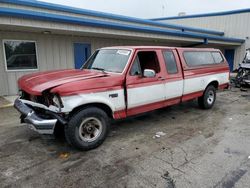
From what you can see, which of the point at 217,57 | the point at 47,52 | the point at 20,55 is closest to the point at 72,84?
the point at 217,57

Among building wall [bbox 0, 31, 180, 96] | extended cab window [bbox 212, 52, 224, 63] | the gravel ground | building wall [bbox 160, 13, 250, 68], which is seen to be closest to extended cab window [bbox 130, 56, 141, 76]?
the gravel ground

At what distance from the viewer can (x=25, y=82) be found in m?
4.14

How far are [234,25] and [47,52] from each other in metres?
18.2

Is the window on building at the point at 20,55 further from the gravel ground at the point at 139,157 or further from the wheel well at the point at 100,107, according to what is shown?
the wheel well at the point at 100,107

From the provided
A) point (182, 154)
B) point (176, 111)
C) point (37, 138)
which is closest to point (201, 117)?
point (176, 111)

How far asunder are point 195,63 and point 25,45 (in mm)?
7314

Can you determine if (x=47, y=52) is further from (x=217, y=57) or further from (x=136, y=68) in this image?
(x=217, y=57)

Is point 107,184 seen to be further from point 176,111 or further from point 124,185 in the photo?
point 176,111

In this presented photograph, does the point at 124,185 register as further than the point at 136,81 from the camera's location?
No

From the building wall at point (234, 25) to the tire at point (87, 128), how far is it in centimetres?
1985

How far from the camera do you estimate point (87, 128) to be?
3.97 meters

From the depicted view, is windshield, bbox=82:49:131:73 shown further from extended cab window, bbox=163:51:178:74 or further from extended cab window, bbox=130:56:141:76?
extended cab window, bbox=163:51:178:74

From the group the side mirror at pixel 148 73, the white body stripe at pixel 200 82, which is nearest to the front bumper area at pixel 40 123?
the side mirror at pixel 148 73

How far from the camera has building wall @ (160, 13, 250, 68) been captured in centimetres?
1922
